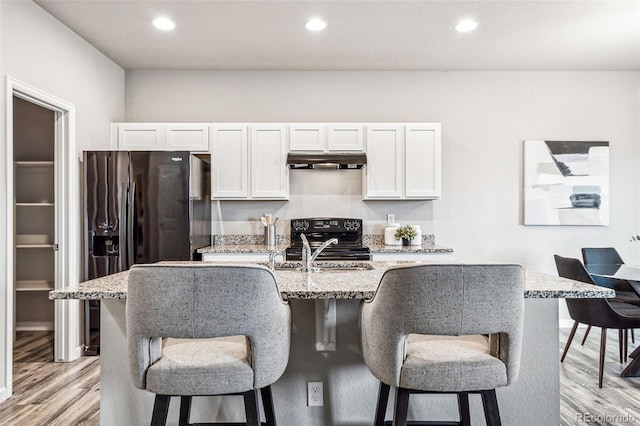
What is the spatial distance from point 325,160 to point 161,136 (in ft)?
5.27

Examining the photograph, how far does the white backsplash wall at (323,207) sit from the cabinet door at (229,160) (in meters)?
0.37

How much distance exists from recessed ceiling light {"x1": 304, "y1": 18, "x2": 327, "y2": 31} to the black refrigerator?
4.70 feet

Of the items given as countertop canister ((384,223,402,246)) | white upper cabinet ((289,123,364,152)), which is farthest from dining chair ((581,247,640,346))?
white upper cabinet ((289,123,364,152))

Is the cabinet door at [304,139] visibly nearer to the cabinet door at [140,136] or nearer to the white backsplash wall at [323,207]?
the white backsplash wall at [323,207]

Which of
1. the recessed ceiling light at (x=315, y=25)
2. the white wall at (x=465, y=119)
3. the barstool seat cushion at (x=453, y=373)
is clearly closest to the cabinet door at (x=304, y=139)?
the white wall at (x=465, y=119)

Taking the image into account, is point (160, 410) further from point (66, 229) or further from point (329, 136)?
point (329, 136)

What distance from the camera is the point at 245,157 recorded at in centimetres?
403

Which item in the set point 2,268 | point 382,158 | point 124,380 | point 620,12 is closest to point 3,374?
point 2,268

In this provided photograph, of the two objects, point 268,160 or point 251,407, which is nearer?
point 251,407

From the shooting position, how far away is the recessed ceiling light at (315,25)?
3.24 metres

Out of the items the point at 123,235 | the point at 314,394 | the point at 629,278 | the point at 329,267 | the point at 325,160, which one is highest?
the point at 325,160

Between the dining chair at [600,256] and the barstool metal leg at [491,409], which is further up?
the dining chair at [600,256]

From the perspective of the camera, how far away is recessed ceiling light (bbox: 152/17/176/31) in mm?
3238

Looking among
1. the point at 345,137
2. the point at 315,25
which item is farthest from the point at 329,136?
the point at 315,25
